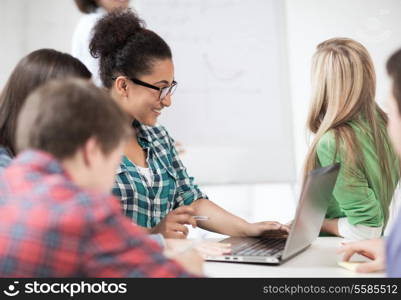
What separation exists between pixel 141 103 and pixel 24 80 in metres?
0.46

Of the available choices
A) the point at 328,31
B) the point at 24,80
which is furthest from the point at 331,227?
the point at 328,31

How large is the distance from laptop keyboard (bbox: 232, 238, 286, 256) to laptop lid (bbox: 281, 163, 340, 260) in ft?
0.16

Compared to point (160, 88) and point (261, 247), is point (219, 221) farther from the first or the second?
point (160, 88)

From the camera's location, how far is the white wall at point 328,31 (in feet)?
10.7

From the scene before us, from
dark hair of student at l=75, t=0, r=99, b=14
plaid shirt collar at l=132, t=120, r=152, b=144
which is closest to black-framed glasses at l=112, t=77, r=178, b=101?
plaid shirt collar at l=132, t=120, r=152, b=144

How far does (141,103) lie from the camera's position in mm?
1737

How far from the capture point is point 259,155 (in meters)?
3.23

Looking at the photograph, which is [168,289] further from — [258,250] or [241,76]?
[241,76]

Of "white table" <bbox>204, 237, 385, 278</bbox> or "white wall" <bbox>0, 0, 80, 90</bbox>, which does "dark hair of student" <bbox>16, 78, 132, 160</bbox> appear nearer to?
"white table" <bbox>204, 237, 385, 278</bbox>

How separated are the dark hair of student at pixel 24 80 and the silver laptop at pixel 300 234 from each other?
56 cm

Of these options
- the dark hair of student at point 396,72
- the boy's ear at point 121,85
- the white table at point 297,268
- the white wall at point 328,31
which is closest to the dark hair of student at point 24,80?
the boy's ear at point 121,85

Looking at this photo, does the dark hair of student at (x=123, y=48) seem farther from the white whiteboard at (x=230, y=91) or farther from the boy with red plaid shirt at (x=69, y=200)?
the white whiteboard at (x=230, y=91)

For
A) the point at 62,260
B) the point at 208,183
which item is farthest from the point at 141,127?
the point at 208,183

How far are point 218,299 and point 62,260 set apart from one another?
33cm
